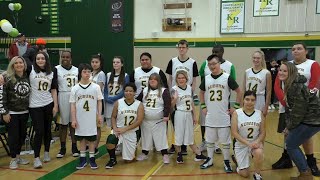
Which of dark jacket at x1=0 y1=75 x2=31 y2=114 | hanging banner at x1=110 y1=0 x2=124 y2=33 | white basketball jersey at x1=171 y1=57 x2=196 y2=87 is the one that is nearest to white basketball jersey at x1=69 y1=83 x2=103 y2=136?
dark jacket at x1=0 y1=75 x2=31 y2=114

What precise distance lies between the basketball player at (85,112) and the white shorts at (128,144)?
1.46 ft

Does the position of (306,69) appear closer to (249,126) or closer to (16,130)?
(249,126)

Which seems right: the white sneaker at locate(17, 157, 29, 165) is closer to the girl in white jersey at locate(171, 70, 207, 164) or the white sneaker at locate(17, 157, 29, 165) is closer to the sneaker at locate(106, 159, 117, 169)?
the sneaker at locate(106, 159, 117, 169)

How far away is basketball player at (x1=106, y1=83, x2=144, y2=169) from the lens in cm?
509

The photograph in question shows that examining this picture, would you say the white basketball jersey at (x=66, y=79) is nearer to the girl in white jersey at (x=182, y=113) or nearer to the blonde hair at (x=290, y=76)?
the girl in white jersey at (x=182, y=113)

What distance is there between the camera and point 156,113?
513cm

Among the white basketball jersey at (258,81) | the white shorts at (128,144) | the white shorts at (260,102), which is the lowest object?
the white shorts at (128,144)

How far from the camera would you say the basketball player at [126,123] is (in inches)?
200

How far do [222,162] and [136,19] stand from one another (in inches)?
300

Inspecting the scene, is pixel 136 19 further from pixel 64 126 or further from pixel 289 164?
pixel 289 164

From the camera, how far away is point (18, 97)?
4805mm

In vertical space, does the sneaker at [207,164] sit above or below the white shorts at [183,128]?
below

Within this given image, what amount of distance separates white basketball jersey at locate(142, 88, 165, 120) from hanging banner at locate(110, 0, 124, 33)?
23.1ft

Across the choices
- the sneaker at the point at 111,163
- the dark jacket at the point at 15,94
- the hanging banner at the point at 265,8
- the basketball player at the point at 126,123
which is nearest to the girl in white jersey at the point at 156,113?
the basketball player at the point at 126,123
